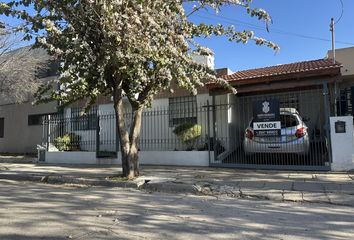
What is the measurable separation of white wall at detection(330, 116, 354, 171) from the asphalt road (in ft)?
13.5

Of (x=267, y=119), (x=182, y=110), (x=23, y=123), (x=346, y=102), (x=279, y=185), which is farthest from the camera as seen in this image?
(x=23, y=123)

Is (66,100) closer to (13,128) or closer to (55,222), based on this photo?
(55,222)

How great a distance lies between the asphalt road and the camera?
544 centimetres

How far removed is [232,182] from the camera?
10125 mm

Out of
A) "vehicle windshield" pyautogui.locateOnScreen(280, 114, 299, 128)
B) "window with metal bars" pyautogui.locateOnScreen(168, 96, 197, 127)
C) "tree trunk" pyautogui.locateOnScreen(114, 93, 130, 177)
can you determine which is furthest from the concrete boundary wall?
"tree trunk" pyautogui.locateOnScreen(114, 93, 130, 177)

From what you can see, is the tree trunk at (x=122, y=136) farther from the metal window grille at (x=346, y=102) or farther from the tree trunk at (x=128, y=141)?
the metal window grille at (x=346, y=102)

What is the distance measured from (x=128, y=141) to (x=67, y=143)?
23.3 ft

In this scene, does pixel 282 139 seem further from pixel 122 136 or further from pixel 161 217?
pixel 161 217

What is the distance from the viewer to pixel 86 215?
6.50 m

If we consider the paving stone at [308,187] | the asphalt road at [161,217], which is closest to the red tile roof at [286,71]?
the paving stone at [308,187]

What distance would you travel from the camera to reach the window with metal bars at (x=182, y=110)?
50.8 ft

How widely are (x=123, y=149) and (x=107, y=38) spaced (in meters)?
3.17

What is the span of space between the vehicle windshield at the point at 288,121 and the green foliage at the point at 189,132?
10.8 ft

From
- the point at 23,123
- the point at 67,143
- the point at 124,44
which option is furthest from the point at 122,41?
the point at 23,123
